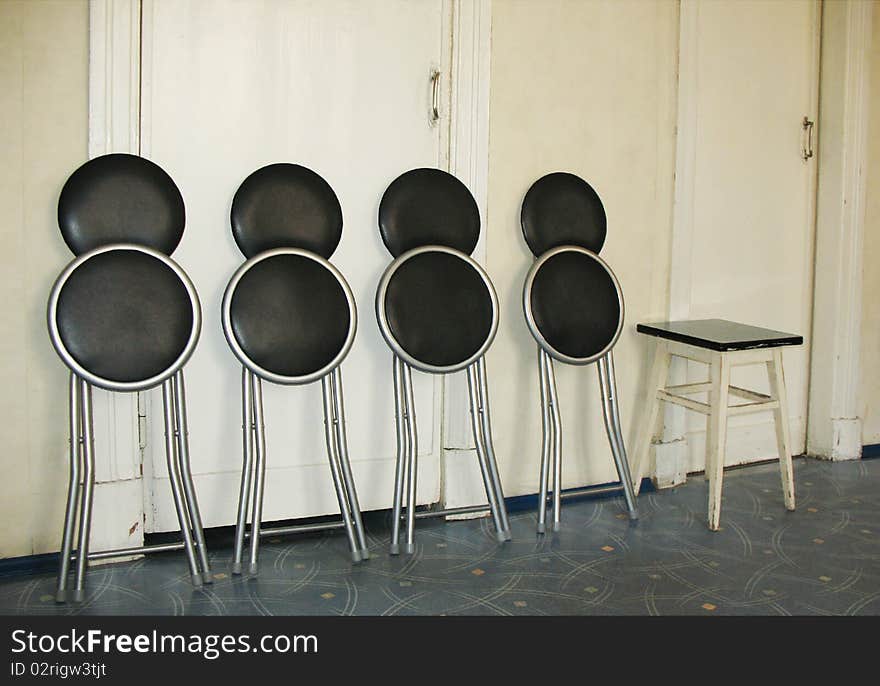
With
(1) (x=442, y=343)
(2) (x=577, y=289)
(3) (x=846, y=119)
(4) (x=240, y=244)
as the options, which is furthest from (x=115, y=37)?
(3) (x=846, y=119)

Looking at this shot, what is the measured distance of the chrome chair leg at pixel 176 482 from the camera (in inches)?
99.7

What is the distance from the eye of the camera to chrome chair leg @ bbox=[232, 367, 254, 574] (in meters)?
2.63

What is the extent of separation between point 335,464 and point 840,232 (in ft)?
8.00

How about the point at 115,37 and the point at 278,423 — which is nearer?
the point at 115,37

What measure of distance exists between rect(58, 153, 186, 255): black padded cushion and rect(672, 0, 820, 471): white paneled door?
1903 millimetres

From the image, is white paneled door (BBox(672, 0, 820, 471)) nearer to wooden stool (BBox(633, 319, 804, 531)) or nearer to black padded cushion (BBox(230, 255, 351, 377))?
wooden stool (BBox(633, 319, 804, 531))

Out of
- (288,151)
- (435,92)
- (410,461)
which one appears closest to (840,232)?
(435,92)

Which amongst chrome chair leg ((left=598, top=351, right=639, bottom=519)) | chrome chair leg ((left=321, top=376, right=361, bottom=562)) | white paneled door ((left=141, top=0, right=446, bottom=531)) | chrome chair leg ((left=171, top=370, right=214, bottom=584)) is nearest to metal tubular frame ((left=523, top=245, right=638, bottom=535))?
chrome chair leg ((left=598, top=351, right=639, bottom=519))

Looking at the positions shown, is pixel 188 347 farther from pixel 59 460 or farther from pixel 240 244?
pixel 59 460

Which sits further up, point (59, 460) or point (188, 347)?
point (188, 347)

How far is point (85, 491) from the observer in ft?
8.04

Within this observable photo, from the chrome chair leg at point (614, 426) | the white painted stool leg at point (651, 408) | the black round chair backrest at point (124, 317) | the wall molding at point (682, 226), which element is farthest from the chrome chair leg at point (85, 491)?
the wall molding at point (682, 226)
